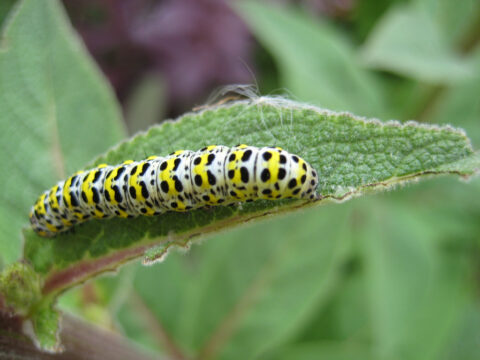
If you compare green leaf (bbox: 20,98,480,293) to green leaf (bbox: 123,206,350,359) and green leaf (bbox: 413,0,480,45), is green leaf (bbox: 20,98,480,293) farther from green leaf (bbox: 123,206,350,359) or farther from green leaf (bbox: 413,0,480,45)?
green leaf (bbox: 413,0,480,45)

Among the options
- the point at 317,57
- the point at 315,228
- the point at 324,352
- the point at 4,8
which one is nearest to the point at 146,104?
the point at 4,8

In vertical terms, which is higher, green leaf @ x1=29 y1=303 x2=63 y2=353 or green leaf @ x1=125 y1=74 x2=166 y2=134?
green leaf @ x1=125 y1=74 x2=166 y2=134

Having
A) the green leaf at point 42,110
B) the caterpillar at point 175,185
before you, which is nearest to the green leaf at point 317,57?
the green leaf at point 42,110

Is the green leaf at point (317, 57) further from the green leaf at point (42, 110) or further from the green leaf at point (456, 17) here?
the green leaf at point (42, 110)

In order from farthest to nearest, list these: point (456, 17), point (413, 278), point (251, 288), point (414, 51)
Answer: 1. point (456, 17)
2. point (413, 278)
3. point (414, 51)
4. point (251, 288)

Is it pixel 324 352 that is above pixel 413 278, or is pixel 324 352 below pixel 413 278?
below

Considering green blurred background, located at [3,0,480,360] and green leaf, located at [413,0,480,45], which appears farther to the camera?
green leaf, located at [413,0,480,45]

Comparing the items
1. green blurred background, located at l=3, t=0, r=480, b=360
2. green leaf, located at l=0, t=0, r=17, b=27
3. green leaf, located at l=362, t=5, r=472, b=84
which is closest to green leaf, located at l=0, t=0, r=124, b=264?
green blurred background, located at l=3, t=0, r=480, b=360

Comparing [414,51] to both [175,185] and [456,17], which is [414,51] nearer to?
[456,17]
